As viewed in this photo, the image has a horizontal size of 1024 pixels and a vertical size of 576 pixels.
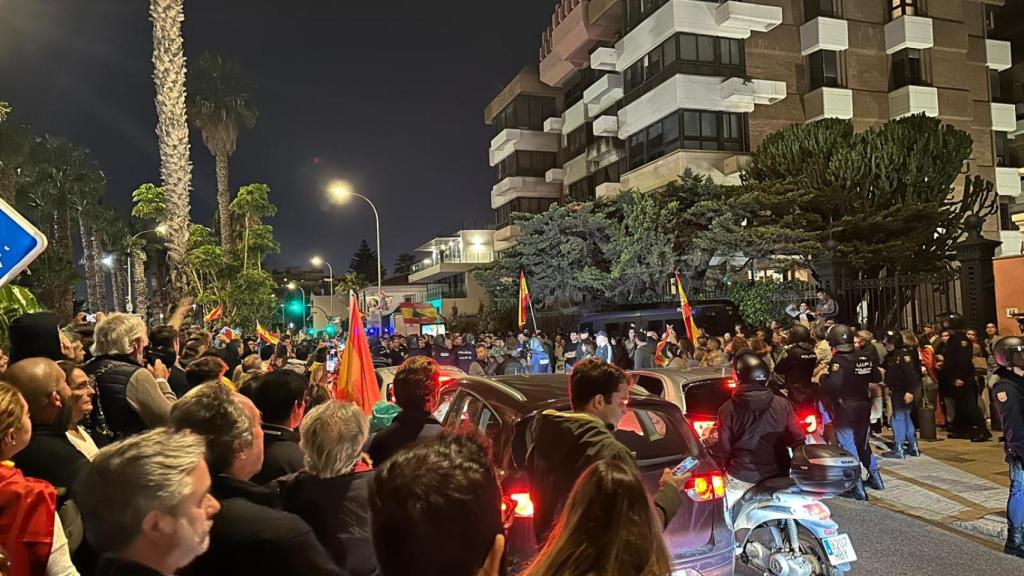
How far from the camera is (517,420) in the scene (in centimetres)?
468

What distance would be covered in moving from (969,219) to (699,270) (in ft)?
36.9

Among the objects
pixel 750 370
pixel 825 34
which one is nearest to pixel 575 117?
pixel 825 34

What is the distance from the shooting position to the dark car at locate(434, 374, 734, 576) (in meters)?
4.22

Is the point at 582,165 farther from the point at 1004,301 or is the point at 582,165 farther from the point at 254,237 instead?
the point at 1004,301

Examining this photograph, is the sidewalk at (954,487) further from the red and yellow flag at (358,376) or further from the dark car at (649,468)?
the red and yellow flag at (358,376)

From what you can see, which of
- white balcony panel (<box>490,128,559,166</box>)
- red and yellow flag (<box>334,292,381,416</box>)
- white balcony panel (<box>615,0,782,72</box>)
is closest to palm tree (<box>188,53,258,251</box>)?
white balcony panel (<box>490,128,559,166</box>)

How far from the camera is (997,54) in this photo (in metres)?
38.1

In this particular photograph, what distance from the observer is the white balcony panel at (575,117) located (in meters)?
44.0

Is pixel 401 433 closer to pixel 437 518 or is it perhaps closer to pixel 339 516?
pixel 339 516

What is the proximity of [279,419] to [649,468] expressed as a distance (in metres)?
2.28

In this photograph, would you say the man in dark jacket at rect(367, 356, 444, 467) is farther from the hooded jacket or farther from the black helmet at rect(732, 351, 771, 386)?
the black helmet at rect(732, 351, 771, 386)

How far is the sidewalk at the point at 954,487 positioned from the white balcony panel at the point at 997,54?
35054mm

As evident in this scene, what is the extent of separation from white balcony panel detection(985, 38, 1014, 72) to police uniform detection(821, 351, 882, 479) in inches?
1491

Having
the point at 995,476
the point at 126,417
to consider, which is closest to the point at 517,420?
the point at 126,417
